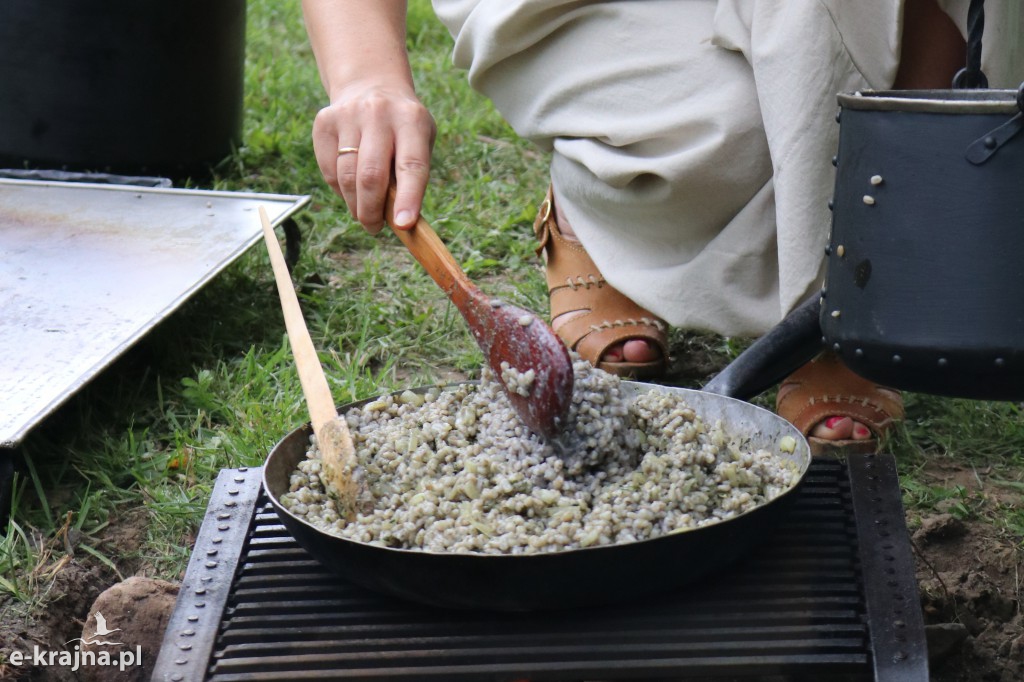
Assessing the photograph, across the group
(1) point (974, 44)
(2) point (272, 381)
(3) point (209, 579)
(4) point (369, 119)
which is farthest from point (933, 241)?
(2) point (272, 381)

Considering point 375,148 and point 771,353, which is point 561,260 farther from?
point 375,148

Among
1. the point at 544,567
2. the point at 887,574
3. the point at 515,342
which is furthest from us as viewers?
the point at 515,342

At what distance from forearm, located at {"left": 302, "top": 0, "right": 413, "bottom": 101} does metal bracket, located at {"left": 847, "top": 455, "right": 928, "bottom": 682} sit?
0.94 metres

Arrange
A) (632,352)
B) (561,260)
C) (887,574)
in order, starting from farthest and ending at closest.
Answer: (561,260), (632,352), (887,574)

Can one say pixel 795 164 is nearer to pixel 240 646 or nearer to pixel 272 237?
pixel 272 237

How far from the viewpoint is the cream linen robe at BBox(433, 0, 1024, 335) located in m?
1.92

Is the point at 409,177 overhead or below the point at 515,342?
overhead

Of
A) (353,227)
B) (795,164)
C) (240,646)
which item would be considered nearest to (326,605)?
(240,646)

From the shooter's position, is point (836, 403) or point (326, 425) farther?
point (836, 403)

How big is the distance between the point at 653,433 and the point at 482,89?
3.72 feet

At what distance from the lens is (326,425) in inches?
62.5

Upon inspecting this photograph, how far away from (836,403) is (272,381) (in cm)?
119

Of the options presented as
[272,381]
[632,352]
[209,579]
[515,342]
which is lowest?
[272,381]

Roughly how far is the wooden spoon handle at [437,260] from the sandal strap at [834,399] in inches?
32.6
